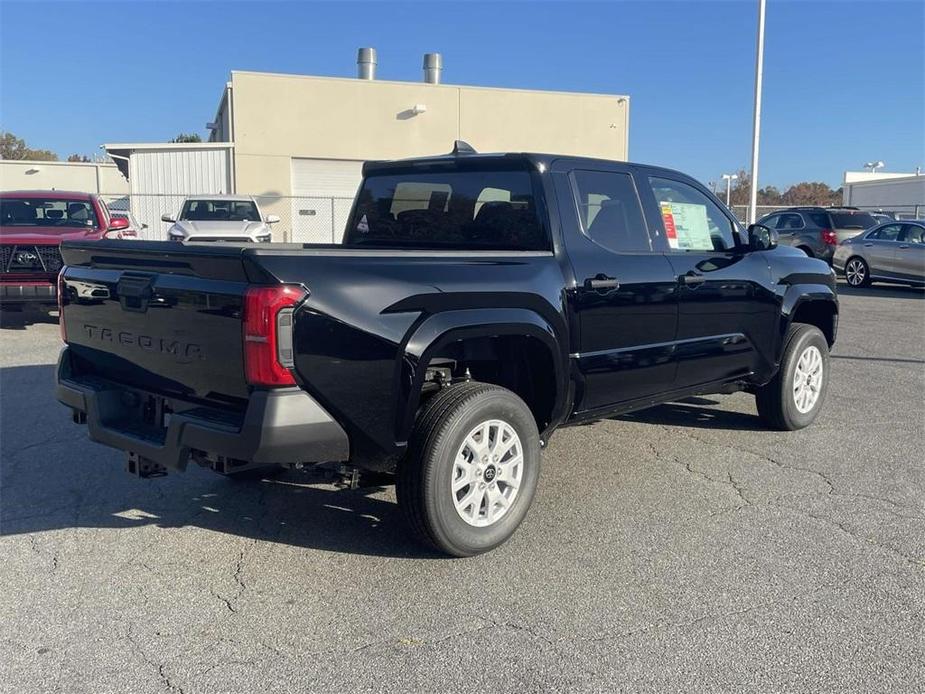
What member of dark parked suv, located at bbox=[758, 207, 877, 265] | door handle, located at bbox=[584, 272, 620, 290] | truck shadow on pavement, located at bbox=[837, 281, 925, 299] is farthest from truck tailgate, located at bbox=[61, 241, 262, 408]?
dark parked suv, located at bbox=[758, 207, 877, 265]

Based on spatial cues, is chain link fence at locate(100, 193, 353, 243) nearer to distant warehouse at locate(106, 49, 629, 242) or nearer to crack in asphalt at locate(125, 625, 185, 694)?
distant warehouse at locate(106, 49, 629, 242)

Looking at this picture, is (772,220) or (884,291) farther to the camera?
(772,220)

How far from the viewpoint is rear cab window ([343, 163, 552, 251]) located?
4668mm

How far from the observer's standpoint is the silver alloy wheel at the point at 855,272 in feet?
61.4

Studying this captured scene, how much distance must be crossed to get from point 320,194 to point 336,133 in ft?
6.47

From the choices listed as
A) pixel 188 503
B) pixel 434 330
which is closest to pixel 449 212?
pixel 434 330

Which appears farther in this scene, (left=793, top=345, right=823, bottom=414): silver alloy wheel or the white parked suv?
the white parked suv

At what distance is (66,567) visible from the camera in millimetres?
3945

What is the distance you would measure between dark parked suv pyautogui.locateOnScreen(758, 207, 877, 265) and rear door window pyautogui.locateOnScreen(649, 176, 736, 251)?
591 inches

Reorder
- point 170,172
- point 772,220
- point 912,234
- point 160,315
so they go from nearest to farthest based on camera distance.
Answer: point 160,315, point 912,234, point 772,220, point 170,172

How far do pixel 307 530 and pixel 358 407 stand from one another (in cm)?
112

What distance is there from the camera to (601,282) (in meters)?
4.69

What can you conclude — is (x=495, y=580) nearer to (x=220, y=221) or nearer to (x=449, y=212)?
(x=449, y=212)

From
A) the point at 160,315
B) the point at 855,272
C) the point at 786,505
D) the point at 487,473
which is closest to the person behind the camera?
the point at 160,315
